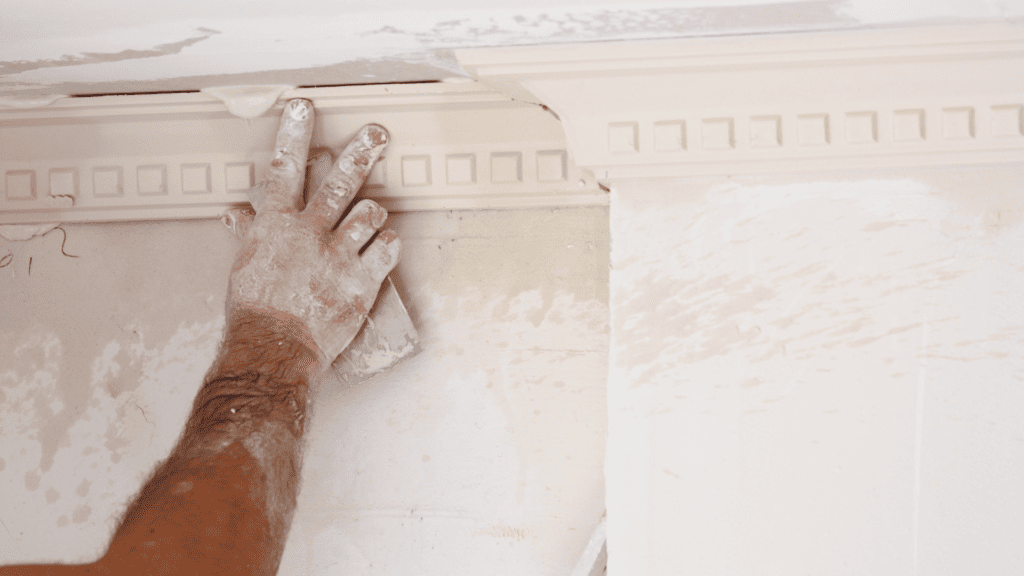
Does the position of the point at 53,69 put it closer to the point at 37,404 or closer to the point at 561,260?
the point at 37,404

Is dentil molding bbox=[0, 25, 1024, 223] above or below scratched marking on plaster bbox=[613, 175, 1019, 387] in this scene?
above

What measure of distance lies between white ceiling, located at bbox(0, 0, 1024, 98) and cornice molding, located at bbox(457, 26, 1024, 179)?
0.03m

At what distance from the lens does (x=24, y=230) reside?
4.11 ft

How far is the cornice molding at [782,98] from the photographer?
0.79m

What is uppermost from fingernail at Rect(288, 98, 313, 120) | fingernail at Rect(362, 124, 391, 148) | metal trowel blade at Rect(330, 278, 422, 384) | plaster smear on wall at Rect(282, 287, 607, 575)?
fingernail at Rect(288, 98, 313, 120)

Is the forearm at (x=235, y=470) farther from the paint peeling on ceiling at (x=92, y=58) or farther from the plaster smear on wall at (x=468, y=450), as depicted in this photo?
the paint peeling on ceiling at (x=92, y=58)

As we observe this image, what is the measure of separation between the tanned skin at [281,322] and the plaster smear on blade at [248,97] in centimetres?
4

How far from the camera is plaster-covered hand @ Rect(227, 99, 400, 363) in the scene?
3.59 ft

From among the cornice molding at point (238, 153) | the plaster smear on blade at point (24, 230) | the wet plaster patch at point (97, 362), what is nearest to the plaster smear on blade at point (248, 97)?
the cornice molding at point (238, 153)

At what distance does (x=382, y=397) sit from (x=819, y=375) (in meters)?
0.78

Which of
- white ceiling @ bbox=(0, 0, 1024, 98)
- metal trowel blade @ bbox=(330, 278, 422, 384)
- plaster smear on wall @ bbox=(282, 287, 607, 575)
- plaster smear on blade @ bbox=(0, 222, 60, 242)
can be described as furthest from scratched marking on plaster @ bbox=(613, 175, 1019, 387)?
plaster smear on blade @ bbox=(0, 222, 60, 242)

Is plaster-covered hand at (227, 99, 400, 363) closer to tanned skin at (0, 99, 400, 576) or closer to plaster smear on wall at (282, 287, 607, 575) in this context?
tanned skin at (0, 99, 400, 576)

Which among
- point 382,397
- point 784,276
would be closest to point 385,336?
point 382,397

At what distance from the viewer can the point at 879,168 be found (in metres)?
0.83
